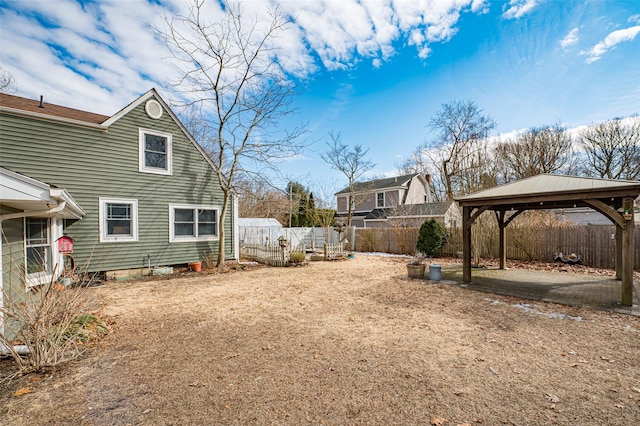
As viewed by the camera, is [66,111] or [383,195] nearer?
[66,111]

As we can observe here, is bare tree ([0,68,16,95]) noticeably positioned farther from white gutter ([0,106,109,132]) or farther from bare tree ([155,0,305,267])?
bare tree ([155,0,305,267])

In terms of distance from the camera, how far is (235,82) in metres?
11.8

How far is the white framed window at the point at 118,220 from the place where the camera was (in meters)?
9.49

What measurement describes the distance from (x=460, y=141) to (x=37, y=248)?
27.0 metres

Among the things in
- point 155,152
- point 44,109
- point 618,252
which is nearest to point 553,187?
point 618,252

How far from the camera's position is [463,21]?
33.3ft

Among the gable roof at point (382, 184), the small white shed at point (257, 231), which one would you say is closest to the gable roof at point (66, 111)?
the small white shed at point (257, 231)

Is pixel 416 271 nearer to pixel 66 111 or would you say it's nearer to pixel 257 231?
pixel 257 231

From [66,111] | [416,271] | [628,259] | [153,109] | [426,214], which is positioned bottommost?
[416,271]

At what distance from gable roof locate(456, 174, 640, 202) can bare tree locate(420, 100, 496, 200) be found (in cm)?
1573

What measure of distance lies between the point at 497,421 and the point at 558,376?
55.3 inches

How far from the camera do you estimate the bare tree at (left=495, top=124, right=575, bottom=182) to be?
79.4 feet

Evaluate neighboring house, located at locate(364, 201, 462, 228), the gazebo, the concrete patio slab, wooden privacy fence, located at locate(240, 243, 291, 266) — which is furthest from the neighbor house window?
neighboring house, located at locate(364, 201, 462, 228)

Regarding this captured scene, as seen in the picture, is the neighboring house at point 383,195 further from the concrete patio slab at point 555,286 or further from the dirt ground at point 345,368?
the dirt ground at point 345,368
